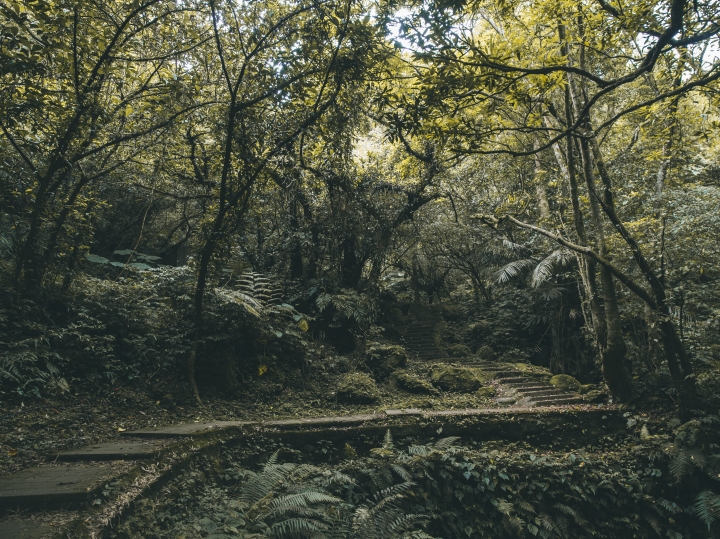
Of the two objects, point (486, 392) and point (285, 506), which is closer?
point (285, 506)

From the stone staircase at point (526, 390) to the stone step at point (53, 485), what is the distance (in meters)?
6.59

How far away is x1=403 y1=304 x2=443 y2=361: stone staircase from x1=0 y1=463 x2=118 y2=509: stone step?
9255mm

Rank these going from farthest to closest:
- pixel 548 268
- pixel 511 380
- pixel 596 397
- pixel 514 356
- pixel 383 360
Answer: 1. pixel 514 356
2. pixel 548 268
3. pixel 511 380
4. pixel 383 360
5. pixel 596 397

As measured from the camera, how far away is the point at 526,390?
830 cm

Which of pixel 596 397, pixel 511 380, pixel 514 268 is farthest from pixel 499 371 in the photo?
pixel 514 268

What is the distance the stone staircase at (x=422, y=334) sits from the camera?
12055 millimetres

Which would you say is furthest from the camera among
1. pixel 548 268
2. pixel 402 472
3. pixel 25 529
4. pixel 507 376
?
pixel 548 268

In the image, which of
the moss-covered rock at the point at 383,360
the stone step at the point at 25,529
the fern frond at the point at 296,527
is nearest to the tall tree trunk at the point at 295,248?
the moss-covered rock at the point at 383,360

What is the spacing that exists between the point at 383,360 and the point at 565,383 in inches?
151

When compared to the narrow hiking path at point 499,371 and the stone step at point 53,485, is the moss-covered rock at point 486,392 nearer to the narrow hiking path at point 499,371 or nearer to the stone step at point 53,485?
the narrow hiking path at point 499,371

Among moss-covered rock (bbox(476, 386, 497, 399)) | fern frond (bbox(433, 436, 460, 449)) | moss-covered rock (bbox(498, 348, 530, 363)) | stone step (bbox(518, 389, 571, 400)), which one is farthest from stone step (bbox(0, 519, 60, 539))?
moss-covered rock (bbox(498, 348, 530, 363))

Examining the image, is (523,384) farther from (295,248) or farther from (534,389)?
(295,248)

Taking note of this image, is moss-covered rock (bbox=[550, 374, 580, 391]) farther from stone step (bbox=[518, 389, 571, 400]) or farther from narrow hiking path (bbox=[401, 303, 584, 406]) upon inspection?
stone step (bbox=[518, 389, 571, 400])

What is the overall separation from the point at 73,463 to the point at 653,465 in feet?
21.8
